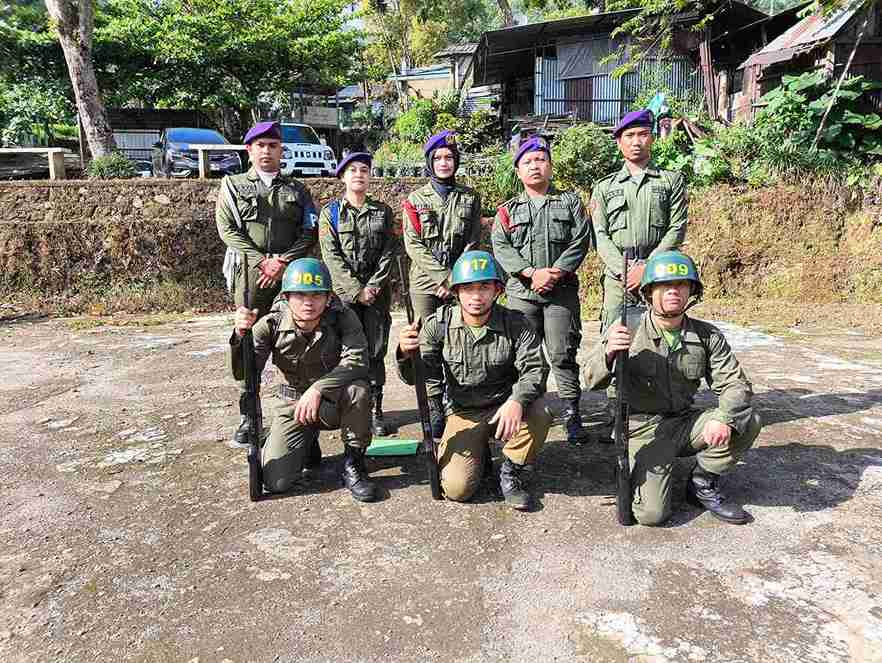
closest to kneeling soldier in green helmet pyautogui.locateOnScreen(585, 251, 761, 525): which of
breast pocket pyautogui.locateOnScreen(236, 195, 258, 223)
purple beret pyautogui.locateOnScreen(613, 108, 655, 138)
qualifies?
purple beret pyautogui.locateOnScreen(613, 108, 655, 138)

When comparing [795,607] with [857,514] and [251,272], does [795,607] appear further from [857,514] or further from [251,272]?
[251,272]

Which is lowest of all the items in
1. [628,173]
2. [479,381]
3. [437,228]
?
[479,381]

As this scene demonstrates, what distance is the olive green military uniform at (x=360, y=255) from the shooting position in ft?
15.5

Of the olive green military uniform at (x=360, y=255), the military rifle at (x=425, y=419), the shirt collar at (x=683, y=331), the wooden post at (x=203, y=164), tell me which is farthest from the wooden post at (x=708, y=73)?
the military rifle at (x=425, y=419)

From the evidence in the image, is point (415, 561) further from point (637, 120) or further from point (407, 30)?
point (407, 30)

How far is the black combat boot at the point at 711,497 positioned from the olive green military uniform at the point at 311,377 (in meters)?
1.78

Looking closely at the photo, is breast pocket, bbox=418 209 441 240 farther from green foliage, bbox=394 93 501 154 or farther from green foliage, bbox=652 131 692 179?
green foliage, bbox=394 93 501 154

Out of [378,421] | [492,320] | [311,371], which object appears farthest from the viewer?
[378,421]

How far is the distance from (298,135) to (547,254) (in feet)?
49.5

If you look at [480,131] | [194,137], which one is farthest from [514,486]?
[480,131]

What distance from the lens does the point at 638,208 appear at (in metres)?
4.41

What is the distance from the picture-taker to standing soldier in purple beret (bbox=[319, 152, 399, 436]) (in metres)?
4.68

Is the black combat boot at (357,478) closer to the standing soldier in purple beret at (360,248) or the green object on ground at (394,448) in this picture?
the green object on ground at (394,448)

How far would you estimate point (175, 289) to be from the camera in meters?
10.1
